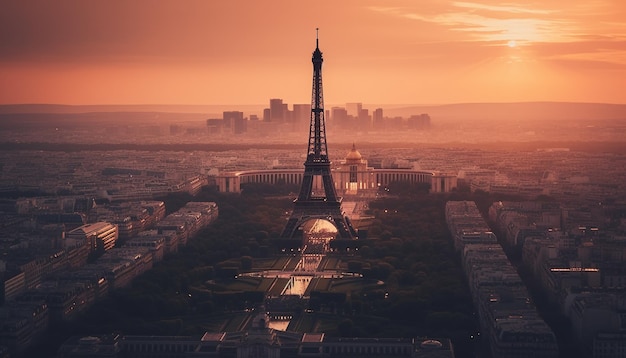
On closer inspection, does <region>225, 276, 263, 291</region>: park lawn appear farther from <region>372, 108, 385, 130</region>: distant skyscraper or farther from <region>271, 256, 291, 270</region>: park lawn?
<region>372, 108, 385, 130</region>: distant skyscraper

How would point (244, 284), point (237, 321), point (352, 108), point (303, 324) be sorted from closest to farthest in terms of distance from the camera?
1. point (303, 324)
2. point (237, 321)
3. point (244, 284)
4. point (352, 108)

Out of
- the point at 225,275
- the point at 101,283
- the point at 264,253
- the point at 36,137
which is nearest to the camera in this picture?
the point at 101,283

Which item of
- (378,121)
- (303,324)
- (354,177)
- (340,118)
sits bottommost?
(303,324)

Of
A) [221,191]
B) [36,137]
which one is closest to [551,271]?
[221,191]

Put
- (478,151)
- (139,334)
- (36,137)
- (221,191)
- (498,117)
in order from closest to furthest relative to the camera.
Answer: (139,334) → (221,191) → (478,151) → (36,137) → (498,117)

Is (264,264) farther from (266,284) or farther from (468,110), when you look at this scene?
(468,110)

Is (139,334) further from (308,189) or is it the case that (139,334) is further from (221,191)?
(221,191)

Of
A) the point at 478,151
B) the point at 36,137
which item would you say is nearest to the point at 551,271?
the point at 478,151

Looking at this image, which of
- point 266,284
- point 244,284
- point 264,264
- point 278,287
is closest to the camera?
point 278,287

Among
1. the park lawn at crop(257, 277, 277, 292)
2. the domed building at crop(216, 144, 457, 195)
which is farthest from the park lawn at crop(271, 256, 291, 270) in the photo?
the domed building at crop(216, 144, 457, 195)

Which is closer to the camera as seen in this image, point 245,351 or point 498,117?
point 245,351

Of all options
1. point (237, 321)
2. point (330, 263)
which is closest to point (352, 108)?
point (330, 263)
